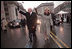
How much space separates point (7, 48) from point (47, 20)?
Answer: 2623 millimetres

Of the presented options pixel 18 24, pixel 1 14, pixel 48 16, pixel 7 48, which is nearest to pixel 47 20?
pixel 48 16

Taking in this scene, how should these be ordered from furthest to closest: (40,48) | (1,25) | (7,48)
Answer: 1. (1,25)
2. (7,48)
3. (40,48)

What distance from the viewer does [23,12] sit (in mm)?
4996

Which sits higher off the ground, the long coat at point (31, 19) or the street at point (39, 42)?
the long coat at point (31, 19)

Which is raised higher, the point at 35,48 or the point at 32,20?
the point at 32,20

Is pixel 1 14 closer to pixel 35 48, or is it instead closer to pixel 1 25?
pixel 1 25

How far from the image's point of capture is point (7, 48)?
4238 mm

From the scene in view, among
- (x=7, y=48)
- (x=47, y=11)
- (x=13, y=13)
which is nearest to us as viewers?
(x=7, y=48)

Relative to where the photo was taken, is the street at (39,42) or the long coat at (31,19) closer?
the street at (39,42)

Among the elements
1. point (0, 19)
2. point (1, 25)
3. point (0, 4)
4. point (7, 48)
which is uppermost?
point (0, 4)

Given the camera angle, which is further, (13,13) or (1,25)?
(1,25)

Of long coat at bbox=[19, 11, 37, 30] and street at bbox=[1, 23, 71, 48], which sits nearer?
street at bbox=[1, 23, 71, 48]

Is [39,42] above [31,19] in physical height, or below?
below

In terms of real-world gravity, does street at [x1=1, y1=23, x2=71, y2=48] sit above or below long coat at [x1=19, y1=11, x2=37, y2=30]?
below
